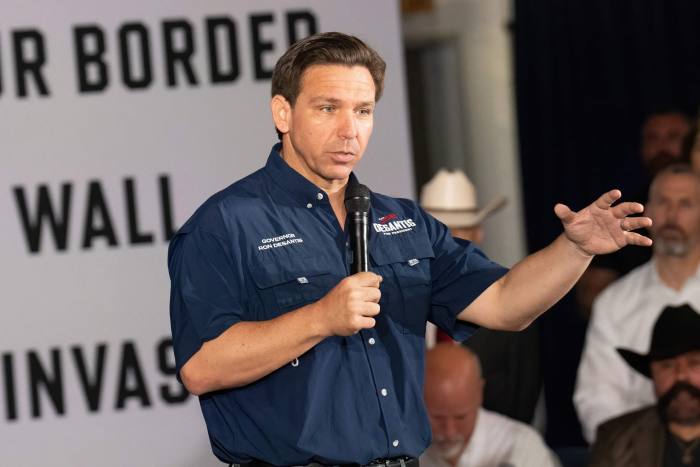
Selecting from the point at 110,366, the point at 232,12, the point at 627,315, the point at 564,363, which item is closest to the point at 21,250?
the point at 110,366

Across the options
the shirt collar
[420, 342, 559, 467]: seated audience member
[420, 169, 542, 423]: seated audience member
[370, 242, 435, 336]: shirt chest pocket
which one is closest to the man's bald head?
[420, 342, 559, 467]: seated audience member

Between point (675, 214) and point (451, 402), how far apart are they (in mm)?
1053

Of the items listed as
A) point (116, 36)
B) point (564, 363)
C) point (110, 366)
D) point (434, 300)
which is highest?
point (116, 36)

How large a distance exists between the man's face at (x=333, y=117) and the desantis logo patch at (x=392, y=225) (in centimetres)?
15

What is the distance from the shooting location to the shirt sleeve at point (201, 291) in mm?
2506

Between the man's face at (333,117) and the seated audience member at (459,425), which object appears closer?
the man's face at (333,117)

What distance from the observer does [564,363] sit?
6855 millimetres

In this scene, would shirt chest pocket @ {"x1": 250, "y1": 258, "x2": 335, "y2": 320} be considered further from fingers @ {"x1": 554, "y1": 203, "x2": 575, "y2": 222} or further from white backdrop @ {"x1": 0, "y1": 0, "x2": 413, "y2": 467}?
white backdrop @ {"x1": 0, "y1": 0, "x2": 413, "y2": 467}

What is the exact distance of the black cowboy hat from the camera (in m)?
4.48

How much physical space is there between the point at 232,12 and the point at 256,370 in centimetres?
258

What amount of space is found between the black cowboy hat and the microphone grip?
89.0 inches

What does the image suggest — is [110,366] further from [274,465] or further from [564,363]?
[564,363]

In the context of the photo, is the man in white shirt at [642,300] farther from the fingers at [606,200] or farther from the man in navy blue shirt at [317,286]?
the fingers at [606,200]

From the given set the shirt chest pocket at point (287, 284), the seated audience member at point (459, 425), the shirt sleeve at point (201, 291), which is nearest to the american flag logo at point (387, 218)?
the shirt chest pocket at point (287, 284)
